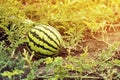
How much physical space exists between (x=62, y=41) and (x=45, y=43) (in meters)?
0.17

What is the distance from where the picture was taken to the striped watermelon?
3.41 meters

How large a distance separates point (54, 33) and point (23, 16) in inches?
22.4

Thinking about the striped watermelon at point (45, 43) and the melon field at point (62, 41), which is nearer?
the melon field at point (62, 41)

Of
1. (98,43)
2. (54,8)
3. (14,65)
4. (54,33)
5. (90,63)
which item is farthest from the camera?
(54,8)

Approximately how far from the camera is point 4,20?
3.83 m

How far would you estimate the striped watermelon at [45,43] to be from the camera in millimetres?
3408

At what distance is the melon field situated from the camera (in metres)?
3.01

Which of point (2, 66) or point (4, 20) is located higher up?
point (4, 20)

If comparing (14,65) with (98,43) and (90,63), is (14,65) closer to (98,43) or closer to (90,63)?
(90,63)

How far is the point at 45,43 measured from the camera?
11.2ft

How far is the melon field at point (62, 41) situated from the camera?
3.01m

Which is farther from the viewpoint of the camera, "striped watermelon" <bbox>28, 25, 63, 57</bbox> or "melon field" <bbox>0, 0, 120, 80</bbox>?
"striped watermelon" <bbox>28, 25, 63, 57</bbox>

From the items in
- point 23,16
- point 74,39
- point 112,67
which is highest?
point 23,16

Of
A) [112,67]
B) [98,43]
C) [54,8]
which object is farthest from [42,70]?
[54,8]
